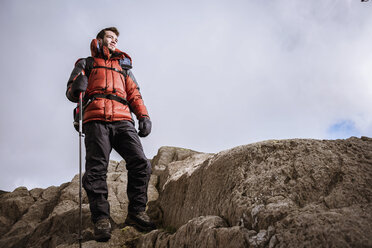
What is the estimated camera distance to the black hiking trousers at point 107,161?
538 centimetres

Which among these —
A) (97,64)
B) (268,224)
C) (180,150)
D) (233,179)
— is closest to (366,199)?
(268,224)

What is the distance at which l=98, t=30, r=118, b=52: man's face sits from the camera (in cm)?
686

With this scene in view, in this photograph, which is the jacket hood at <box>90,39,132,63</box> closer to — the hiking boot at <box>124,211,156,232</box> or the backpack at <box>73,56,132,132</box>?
the backpack at <box>73,56,132,132</box>

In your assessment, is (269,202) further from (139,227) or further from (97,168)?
(97,168)

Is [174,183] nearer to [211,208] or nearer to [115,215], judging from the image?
[115,215]

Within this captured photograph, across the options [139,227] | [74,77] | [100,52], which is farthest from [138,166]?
[100,52]

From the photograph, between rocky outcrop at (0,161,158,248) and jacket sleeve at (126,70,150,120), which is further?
jacket sleeve at (126,70,150,120)

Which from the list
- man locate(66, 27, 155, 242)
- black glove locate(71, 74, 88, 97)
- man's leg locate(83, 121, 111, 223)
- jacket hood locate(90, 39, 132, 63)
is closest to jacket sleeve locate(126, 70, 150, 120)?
man locate(66, 27, 155, 242)

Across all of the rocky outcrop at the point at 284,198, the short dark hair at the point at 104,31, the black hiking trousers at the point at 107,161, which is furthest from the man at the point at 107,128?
the rocky outcrop at the point at 284,198

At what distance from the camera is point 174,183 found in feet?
21.1

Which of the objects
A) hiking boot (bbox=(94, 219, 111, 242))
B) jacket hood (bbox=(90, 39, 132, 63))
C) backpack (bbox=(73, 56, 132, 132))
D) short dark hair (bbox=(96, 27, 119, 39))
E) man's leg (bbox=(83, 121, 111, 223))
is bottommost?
hiking boot (bbox=(94, 219, 111, 242))

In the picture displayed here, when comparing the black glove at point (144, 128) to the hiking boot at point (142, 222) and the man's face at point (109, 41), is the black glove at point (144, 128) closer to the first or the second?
the hiking boot at point (142, 222)

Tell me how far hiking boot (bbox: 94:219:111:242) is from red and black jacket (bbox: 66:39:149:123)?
217 cm

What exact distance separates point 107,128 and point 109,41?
245cm
